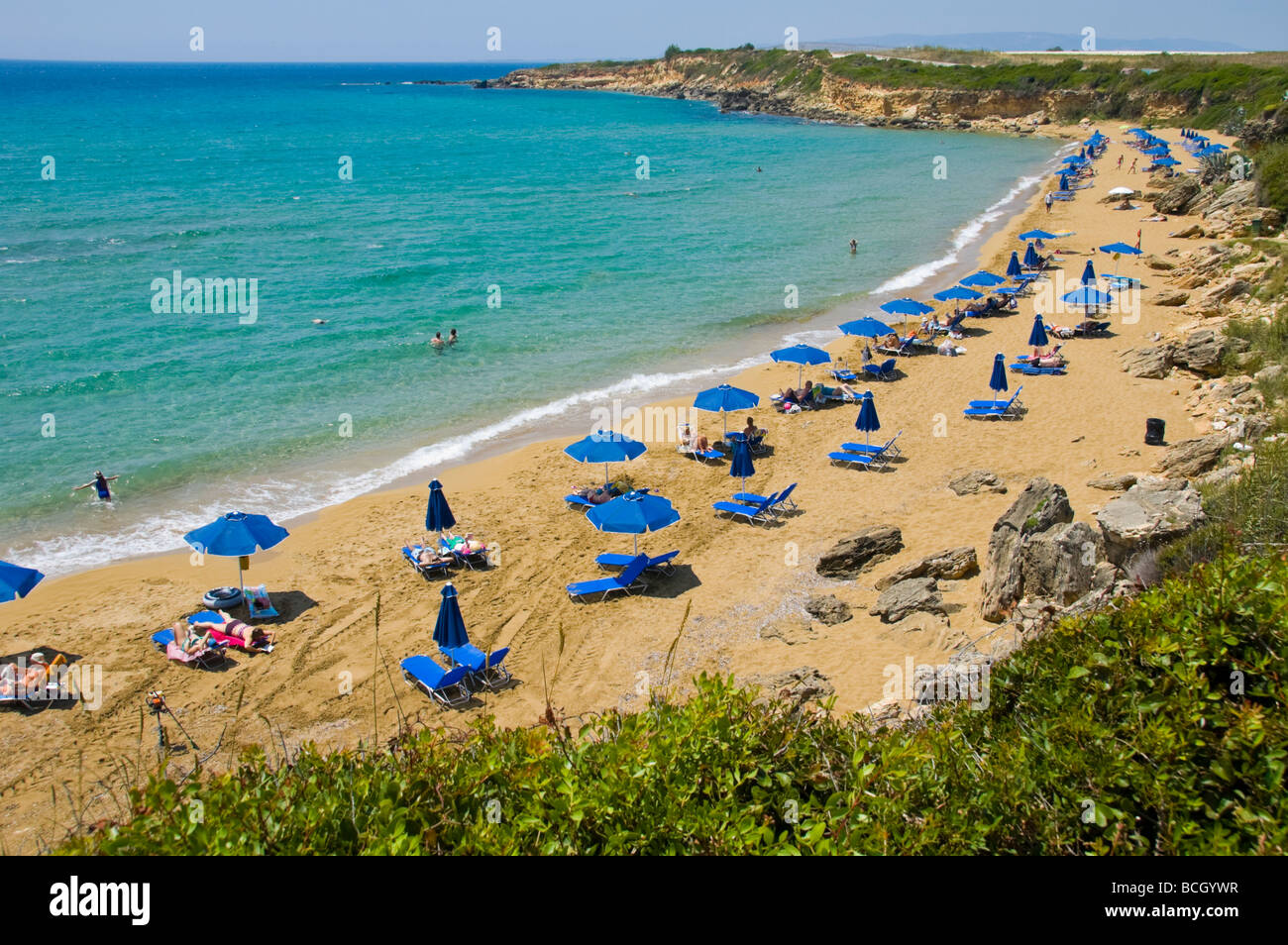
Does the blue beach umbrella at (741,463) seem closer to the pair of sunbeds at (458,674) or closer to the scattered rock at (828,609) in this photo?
the scattered rock at (828,609)

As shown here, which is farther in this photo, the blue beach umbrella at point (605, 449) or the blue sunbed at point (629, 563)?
the blue beach umbrella at point (605, 449)

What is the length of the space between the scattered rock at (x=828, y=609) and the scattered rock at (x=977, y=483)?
478 centimetres

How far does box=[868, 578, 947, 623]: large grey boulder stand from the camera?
1199 cm

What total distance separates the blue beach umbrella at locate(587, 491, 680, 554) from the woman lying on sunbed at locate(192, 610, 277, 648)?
5348 millimetres

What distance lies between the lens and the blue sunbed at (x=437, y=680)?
451 inches

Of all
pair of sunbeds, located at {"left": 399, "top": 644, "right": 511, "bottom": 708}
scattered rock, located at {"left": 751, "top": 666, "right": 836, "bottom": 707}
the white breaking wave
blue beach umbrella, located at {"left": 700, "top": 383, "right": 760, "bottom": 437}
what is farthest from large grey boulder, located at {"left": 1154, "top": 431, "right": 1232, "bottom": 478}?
the white breaking wave

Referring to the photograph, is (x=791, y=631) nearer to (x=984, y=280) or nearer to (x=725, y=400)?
(x=725, y=400)

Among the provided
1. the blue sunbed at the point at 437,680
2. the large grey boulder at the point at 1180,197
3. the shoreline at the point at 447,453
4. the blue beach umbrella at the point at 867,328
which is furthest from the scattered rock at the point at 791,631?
the large grey boulder at the point at 1180,197

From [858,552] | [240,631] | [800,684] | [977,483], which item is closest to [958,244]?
[977,483]

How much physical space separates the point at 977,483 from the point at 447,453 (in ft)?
38.4

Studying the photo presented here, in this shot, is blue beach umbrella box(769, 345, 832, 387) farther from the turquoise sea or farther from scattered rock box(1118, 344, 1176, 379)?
scattered rock box(1118, 344, 1176, 379)

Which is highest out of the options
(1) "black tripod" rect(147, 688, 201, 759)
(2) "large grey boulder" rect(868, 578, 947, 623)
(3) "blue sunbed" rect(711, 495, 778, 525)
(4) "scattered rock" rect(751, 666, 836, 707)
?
(3) "blue sunbed" rect(711, 495, 778, 525)
